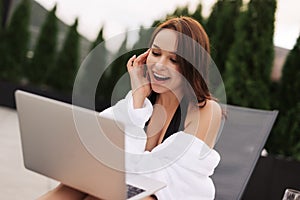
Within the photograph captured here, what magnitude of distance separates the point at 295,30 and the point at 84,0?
181cm

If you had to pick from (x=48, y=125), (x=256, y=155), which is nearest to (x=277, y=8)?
(x=256, y=155)

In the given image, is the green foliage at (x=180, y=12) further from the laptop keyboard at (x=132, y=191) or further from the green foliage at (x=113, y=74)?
the laptop keyboard at (x=132, y=191)

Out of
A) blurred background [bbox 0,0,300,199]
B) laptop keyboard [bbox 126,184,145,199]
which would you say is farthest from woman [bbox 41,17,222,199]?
blurred background [bbox 0,0,300,199]

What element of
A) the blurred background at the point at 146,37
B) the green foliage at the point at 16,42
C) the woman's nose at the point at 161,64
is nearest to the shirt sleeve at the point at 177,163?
the woman's nose at the point at 161,64

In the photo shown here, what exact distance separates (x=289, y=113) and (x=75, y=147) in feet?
8.68

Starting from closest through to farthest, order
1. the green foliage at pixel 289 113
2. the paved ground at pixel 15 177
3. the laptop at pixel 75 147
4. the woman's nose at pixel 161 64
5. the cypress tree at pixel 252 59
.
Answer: the laptop at pixel 75 147 → the woman's nose at pixel 161 64 → the paved ground at pixel 15 177 → the green foliage at pixel 289 113 → the cypress tree at pixel 252 59

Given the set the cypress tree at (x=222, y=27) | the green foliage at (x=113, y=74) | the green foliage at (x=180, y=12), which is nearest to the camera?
the cypress tree at (x=222, y=27)

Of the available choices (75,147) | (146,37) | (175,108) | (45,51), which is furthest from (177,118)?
(45,51)

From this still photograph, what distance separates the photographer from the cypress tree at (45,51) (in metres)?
5.12

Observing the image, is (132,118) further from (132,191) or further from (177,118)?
(132,191)

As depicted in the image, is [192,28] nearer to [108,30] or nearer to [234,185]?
[234,185]

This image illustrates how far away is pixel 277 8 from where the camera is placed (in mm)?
4188

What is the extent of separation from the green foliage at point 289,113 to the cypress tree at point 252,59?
116 mm

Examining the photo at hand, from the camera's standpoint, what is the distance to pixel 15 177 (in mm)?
3781
